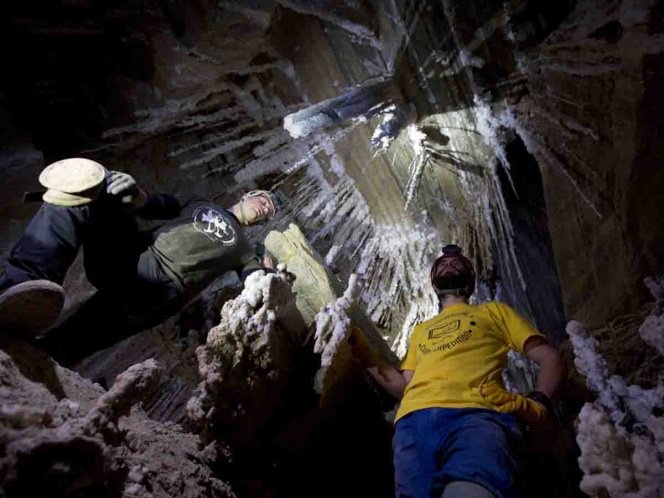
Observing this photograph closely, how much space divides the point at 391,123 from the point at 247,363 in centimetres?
190

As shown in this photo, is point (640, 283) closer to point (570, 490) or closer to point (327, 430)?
point (570, 490)

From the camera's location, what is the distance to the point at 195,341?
12.6 ft

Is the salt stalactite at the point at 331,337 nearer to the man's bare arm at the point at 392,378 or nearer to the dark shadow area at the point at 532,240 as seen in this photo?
the man's bare arm at the point at 392,378

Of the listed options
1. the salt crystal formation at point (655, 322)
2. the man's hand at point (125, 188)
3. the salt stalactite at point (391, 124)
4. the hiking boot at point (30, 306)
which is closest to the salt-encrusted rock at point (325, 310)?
the salt stalactite at point (391, 124)

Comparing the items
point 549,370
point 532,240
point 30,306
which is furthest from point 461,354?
point 30,306

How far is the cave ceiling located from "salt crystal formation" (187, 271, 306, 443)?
3.73 feet

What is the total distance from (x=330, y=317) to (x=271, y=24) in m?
2.54

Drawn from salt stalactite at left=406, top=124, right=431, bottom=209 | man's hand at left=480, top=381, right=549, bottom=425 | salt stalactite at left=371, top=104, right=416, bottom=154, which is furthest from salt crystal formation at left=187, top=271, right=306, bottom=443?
salt stalactite at left=406, top=124, right=431, bottom=209

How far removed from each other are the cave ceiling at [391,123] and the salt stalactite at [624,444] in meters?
A: 0.82

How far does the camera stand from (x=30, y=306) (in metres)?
1.66

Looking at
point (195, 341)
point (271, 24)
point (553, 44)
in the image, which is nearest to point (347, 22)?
point (271, 24)

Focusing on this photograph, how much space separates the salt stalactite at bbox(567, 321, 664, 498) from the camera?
4.82 feet

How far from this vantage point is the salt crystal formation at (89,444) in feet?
3.81

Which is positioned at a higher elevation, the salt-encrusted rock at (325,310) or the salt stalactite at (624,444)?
the salt-encrusted rock at (325,310)
